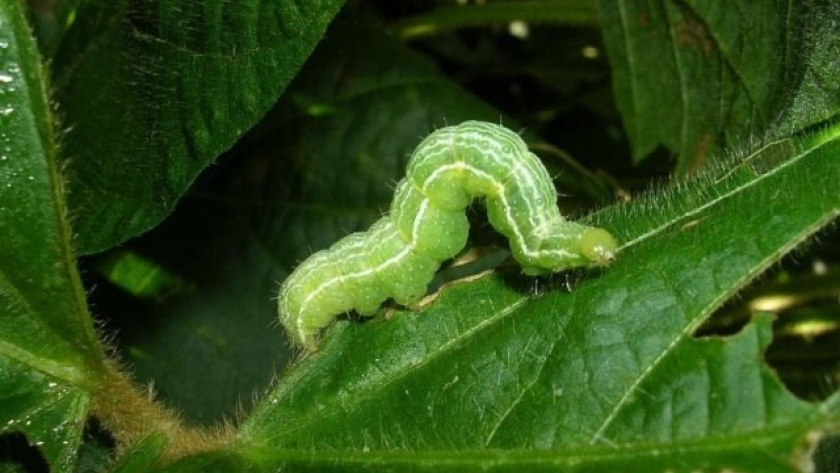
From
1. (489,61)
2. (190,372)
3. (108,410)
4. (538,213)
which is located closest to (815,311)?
(489,61)

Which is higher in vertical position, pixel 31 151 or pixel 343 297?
pixel 31 151

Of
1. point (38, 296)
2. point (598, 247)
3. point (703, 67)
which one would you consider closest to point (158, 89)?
point (38, 296)

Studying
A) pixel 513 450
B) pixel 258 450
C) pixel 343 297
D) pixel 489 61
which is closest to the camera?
pixel 513 450

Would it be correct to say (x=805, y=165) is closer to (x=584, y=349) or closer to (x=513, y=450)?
(x=584, y=349)

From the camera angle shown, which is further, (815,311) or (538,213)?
(815,311)

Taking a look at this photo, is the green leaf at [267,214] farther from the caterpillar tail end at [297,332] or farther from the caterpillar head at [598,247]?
the caterpillar head at [598,247]

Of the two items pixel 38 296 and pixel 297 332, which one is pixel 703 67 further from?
pixel 38 296

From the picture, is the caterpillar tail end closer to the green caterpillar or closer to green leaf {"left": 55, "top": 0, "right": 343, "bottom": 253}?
the green caterpillar

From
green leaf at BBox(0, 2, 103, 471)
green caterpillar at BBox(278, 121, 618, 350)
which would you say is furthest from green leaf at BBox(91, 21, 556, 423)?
green leaf at BBox(0, 2, 103, 471)
